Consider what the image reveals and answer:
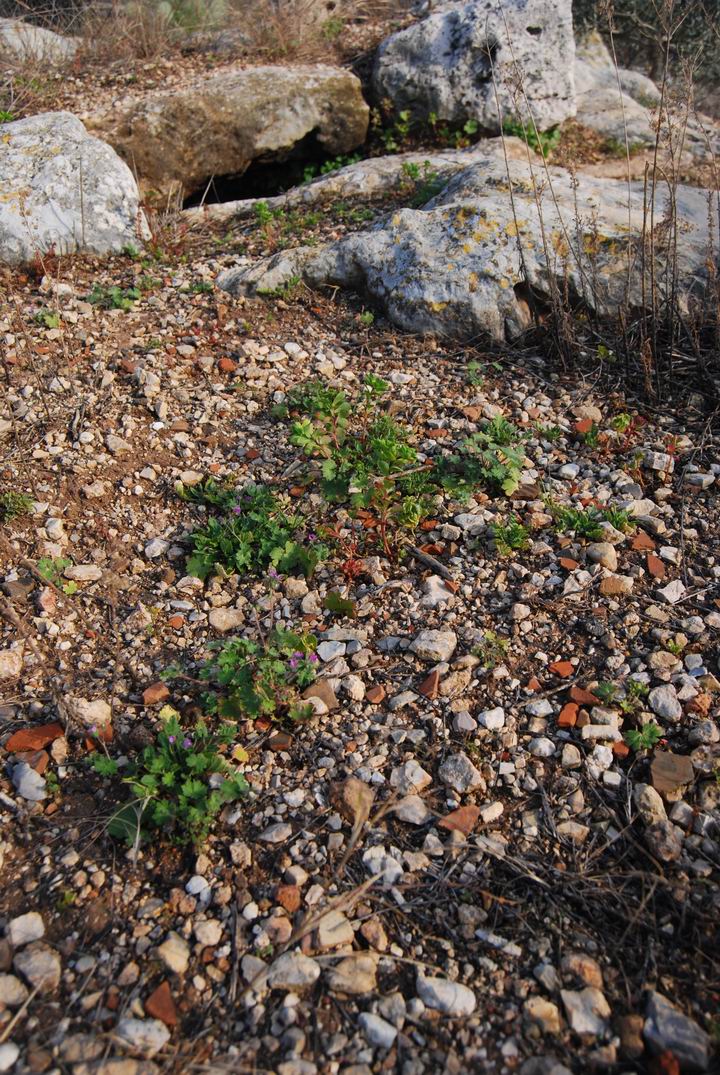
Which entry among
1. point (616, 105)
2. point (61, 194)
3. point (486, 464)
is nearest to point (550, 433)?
point (486, 464)

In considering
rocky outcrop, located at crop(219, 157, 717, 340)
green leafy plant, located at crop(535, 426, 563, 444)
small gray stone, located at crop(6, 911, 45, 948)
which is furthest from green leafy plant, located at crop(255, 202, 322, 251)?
small gray stone, located at crop(6, 911, 45, 948)

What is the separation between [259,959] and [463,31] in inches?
275

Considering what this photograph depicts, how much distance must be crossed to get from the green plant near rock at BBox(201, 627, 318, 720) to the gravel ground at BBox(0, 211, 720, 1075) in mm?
89

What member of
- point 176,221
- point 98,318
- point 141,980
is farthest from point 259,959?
point 176,221

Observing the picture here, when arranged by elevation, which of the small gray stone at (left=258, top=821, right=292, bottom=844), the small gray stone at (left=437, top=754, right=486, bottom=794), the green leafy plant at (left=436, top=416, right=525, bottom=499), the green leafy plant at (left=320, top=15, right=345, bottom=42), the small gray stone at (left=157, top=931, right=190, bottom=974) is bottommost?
the small gray stone at (left=437, top=754, right=486, bottom=794)

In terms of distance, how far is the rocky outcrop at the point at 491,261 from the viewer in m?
4.69

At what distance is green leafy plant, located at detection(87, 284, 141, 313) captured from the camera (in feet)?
16.3

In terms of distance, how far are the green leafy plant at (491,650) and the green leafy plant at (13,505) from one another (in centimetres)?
207

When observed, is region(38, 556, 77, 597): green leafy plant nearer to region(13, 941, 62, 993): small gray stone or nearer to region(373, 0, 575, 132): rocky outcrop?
region(13, 941, 62, 993): small gray stone

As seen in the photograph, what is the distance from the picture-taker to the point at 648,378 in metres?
4.29

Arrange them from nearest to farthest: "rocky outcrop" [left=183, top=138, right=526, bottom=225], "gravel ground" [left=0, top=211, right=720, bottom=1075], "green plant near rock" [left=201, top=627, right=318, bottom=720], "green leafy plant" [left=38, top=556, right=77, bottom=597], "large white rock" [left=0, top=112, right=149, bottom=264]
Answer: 1. "gravel ground" [left=0, top=211, right=720, bottom=1075]
2. "green plant near rock" [left=201, top=627, right=318, bottom=720]
3. "green leafy plant" [left=38, top=556, right=77, bottom=597]
4. "large white rock" [left=0, top=112, right=149, bottom=264]
5. "rocky outcrop" [left=183, top=138, right=526, bottom=225]

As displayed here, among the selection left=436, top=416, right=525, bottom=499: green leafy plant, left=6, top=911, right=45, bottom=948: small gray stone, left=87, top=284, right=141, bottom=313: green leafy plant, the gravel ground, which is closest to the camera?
the gravel ground

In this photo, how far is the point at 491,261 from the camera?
471cm

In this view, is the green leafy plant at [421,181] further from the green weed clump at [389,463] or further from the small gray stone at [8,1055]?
the small gray stone at [8,1055]
